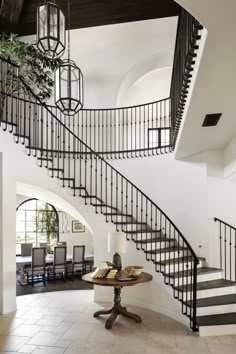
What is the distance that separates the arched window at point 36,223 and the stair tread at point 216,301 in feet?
25.2

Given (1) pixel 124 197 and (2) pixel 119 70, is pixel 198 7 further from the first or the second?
(2) pixel 119 70

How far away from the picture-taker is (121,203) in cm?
711

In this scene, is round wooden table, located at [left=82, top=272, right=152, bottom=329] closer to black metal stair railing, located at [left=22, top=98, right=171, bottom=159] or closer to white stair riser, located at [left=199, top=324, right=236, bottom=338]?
white stair riser, located at [left=199, top=324, right=236, bottom=338]

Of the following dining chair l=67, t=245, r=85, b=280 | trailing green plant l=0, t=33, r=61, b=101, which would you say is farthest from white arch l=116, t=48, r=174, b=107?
dining chair l=67, t=245, r=85, b=280

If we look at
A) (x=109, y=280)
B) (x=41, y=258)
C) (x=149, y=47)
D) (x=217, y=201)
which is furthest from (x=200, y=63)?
(x=41, y=258)

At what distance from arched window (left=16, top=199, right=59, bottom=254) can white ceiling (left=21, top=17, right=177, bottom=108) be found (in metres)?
5.16

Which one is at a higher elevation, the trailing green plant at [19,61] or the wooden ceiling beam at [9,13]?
the wooden ceiling beam at [9,13]

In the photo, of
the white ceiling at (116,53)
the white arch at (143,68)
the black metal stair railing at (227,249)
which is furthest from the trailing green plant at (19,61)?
the black metal stair railing at (227,249)

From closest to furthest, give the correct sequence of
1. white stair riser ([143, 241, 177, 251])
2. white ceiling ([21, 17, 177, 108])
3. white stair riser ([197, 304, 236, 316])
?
white stair riser ([197, 304, 236, 316])
white stair riser ([143, 241, 177, 251])
white ceiling ([21, 17, 177, 108])

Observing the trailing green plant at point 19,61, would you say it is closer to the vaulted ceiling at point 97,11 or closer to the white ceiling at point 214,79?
the vaulted ceiling at point 97,11

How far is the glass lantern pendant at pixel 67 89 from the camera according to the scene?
3.88 metres

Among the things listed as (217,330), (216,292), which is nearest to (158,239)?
(216,292)

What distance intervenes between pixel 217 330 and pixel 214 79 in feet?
11.3

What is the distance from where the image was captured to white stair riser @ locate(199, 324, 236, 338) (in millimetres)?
4406
